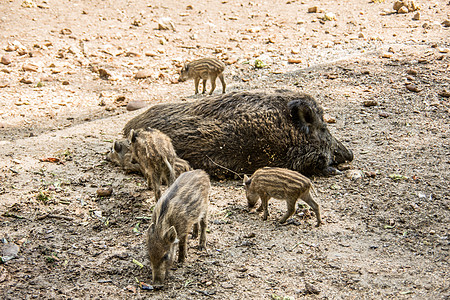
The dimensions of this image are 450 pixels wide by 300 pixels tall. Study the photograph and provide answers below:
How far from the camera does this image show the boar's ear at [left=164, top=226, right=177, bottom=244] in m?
3.99

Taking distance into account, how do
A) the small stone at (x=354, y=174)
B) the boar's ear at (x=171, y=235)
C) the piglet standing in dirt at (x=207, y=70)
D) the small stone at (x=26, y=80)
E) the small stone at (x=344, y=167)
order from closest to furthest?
the boar's ear at (x=171, y=235), the small stone at (x=354, y=174), the small stone at (x=344, y=167), the piglet standing in dirt at (x=207, y=70), the small stone at (x=26, y=80)

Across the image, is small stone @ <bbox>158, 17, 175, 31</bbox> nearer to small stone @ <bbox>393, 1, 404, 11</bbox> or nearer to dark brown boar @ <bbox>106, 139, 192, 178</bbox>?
small stone @ <bbox>393, 1, 404, 11</bbox>

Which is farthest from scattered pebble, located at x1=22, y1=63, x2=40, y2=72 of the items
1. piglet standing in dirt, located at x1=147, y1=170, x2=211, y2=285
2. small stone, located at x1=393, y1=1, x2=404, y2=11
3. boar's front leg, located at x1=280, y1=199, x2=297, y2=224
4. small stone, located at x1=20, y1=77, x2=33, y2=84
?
small stone, located at x1=393, y1=1, x2=404, y2=11

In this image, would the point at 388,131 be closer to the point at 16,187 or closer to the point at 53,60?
Answer: the point at 16,187

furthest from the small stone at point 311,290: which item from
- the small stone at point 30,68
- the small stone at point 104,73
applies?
the small stone at point 30,68

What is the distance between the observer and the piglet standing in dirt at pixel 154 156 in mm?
5320

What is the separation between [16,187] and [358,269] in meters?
3.75

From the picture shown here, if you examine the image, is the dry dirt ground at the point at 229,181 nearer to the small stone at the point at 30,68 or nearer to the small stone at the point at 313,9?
the small stone at the point at 30,68

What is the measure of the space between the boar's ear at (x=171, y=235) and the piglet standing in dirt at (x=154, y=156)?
130 centimetres

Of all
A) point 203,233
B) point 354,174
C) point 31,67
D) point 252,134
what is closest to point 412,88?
point 354,174

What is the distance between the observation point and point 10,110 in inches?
340

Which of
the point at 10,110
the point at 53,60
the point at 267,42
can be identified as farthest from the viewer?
the point at 267,42

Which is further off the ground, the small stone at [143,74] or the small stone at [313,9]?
the small stone at [313,9]

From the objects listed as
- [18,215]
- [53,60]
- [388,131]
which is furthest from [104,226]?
[53,60]
